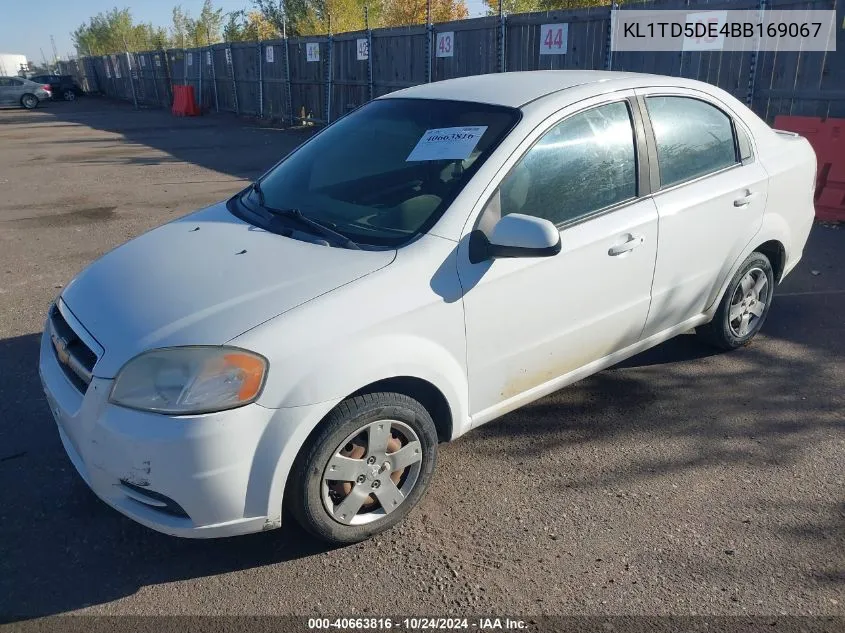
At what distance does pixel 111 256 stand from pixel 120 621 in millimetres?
1702

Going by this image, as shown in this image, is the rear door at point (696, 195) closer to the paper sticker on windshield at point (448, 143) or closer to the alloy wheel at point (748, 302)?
the alloy wheel at point (748, 302)

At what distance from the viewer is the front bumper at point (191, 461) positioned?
244 centimetres

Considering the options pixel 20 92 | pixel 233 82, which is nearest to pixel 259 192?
pixel 233 82

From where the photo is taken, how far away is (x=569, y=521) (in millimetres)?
3102

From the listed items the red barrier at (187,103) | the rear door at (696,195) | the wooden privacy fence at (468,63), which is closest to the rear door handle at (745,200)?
the rear door at (696,195)

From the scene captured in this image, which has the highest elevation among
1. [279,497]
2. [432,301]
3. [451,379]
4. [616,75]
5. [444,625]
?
[616,75]

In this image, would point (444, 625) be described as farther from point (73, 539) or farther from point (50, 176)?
point (50, 176)

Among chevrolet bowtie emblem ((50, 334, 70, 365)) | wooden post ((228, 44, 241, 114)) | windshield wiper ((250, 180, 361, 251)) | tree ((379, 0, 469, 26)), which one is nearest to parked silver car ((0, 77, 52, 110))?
wooden post ((228, 44, 241, 114))

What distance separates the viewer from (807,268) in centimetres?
639

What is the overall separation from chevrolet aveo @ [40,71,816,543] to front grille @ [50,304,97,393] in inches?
0.5

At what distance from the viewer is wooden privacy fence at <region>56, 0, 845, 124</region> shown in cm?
901

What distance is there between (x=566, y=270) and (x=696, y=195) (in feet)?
3.70

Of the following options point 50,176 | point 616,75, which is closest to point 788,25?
point 616,75

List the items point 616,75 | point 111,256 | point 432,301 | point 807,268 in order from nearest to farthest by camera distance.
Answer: point 432,301 → point 111,256 → point 616,75 → point 807,268
